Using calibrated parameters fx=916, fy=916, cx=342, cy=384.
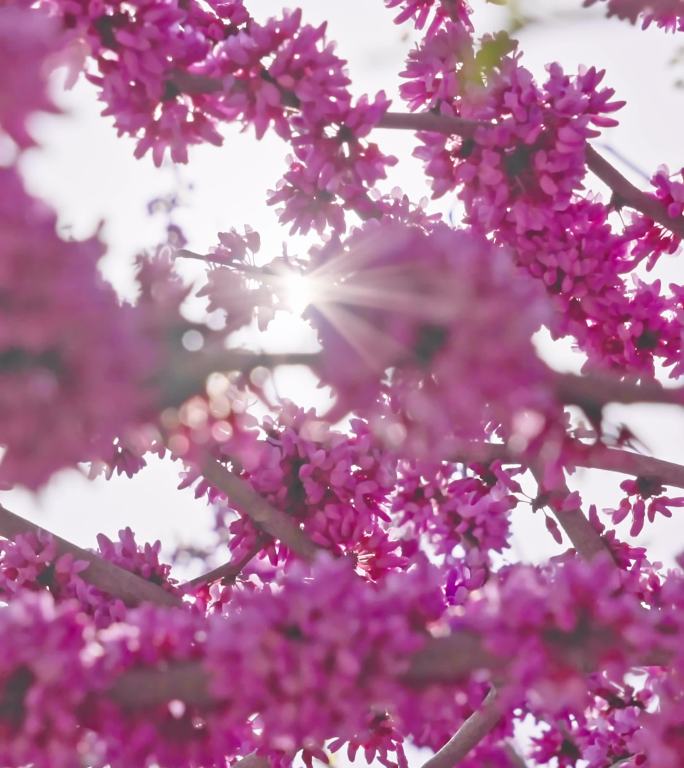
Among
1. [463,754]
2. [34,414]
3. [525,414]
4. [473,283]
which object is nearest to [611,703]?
[463,754]

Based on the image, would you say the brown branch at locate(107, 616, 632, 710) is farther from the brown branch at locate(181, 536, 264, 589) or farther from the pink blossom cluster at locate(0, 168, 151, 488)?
the brown branch at locate(181, 536, 264, 589)

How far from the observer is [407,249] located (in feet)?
5.08

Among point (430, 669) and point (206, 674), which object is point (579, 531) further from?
point (206, 674)

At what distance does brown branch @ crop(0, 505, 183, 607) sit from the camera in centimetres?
328

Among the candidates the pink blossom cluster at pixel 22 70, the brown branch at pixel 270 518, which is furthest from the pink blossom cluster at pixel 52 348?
the brown branch at pixel 270 518

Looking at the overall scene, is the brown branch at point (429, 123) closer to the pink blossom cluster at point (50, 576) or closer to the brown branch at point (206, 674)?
the brown branch at point (206, 674)

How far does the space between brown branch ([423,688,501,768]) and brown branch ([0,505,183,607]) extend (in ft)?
3.56

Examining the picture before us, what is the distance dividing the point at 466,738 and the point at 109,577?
55.9 inches

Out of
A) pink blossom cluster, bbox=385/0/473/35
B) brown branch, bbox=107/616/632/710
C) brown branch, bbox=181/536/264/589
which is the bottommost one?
brown branch, bbox=107/616/632/710

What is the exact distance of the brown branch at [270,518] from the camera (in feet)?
10.4

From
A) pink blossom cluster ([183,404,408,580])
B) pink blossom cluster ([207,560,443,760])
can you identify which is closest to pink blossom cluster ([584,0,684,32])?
pink blossom cluster ([207,560,443,760])

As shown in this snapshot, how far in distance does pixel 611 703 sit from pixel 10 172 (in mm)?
3759

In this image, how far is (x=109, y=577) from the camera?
3.30m

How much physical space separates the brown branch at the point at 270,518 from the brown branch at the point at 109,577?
438 millimetres
